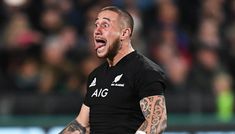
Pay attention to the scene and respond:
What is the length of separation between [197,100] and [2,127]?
9.10 feet

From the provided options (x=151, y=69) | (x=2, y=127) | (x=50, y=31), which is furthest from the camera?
(x=50, y=31)

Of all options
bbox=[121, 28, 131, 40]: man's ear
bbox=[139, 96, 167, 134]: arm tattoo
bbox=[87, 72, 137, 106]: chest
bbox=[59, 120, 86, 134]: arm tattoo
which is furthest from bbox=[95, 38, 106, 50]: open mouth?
bbox=[59, 120, 86, 134]: arm tattoo

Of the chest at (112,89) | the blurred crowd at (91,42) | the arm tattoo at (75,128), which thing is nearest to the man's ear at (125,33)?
the chest at (112,89)

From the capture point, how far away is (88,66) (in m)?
11.6

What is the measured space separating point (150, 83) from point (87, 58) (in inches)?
225

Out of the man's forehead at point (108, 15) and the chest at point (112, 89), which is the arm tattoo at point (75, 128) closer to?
the chest at point (112, 89)

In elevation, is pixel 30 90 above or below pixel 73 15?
below

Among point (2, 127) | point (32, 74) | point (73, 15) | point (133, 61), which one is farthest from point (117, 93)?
point (73, 15)

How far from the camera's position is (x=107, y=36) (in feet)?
20.9

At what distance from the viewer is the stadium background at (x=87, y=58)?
11.3 m

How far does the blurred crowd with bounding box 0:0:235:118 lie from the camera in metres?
11.6

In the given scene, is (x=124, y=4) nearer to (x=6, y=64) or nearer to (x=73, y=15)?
(x=73, y=15)

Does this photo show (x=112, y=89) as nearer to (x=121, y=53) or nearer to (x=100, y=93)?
(x=100, y=93)

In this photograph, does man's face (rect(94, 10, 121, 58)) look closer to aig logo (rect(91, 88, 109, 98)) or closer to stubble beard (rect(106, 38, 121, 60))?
stubble beard (rect(106, 38, 121, 60))
